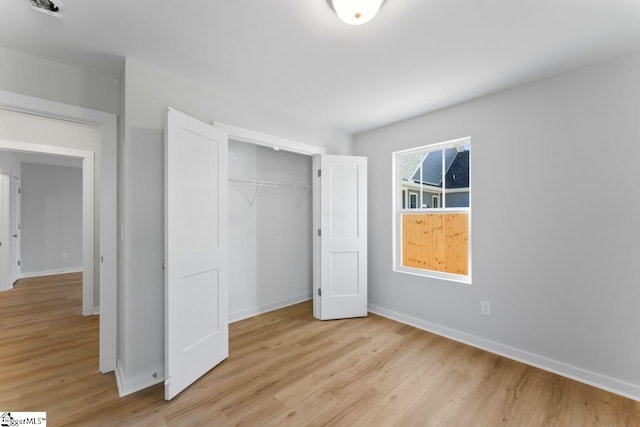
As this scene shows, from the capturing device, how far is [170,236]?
193 centimetres

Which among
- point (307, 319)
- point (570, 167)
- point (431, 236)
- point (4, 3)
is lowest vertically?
point (307, 319)

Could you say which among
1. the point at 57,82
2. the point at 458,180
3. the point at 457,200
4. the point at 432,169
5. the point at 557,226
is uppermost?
the point at 57,82

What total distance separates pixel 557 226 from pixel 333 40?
7.82 ft

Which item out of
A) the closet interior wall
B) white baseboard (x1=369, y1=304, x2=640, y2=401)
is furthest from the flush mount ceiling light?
white baseboard (x1=369, y1=304, x2=640, y2=401)

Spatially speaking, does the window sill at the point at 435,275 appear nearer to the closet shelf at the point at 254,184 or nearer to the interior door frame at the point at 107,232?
the closet shelf at the point at 254,184

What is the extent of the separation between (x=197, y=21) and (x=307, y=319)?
3135mm

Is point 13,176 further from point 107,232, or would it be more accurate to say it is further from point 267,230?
point 267,230

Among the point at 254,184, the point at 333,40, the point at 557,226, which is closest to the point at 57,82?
the point at 254,184

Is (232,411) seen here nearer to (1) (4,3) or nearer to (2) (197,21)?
(2) (197,21)

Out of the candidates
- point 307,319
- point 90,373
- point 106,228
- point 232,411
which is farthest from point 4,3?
point 307,319

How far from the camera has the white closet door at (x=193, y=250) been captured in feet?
6.33

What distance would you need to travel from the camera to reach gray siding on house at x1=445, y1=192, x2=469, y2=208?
2920 millimetres

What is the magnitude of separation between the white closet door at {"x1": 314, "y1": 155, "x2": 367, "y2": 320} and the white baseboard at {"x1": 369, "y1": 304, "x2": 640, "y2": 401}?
69 cm

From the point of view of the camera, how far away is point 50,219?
5871 millimetres
